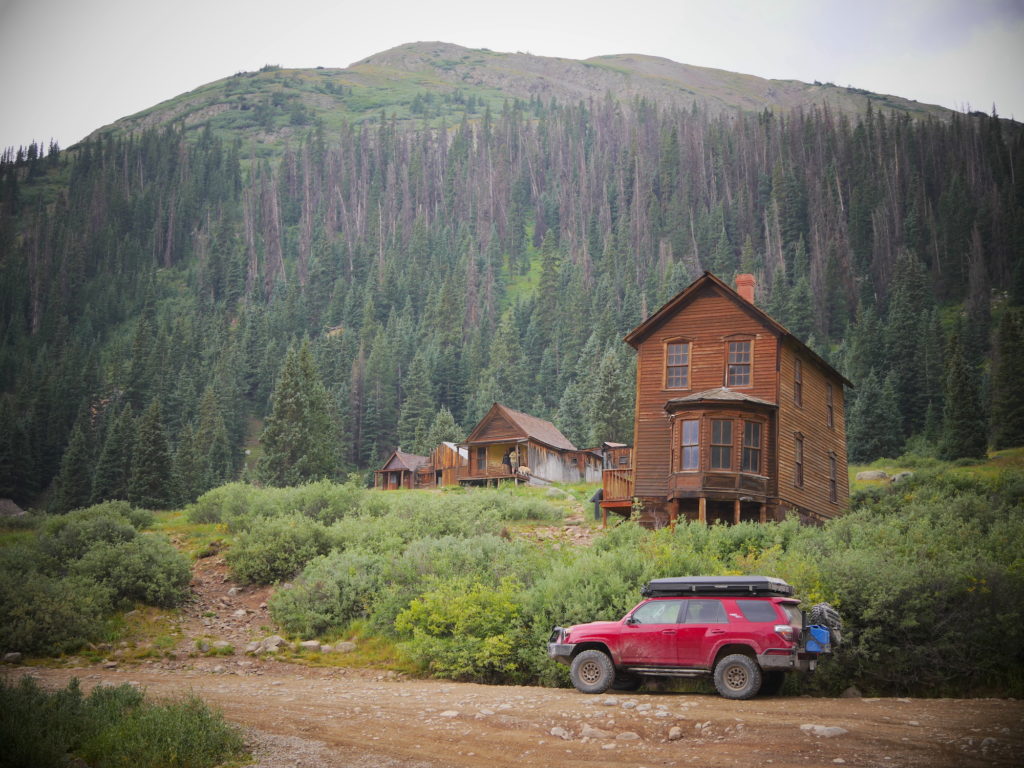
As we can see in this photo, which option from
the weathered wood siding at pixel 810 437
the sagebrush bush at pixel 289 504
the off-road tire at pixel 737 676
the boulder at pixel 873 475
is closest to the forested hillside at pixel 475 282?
the boulder at pixel 873 475

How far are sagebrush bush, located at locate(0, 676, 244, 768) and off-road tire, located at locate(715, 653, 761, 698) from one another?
7.45 meters

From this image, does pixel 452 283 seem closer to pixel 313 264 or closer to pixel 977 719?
pixel 313 264

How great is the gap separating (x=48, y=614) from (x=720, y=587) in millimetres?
17186

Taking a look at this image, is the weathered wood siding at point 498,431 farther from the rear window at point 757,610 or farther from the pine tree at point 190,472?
the rear window at point 757,610

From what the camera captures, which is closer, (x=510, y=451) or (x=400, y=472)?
(x=510, y=451)

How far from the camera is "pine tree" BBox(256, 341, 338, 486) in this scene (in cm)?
6894

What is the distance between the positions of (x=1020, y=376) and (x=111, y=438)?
2926 inches

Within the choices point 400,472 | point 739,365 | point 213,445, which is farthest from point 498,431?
point 213,445

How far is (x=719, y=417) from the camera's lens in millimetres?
31500

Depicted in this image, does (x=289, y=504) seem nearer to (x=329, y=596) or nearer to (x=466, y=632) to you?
(x=329, y=596)

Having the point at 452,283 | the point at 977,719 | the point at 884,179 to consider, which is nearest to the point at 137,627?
the point at 977,719

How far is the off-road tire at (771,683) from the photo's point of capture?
1512 centimetres

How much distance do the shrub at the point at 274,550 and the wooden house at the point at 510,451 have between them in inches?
1165

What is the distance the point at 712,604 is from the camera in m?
14.9
